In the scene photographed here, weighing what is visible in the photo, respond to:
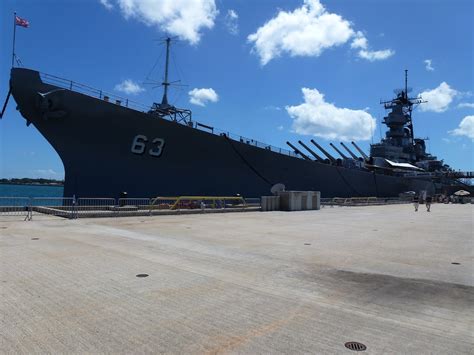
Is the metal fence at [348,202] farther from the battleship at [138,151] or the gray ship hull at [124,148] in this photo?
the gray ship hull at [124,148]

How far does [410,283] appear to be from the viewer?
5.08 m

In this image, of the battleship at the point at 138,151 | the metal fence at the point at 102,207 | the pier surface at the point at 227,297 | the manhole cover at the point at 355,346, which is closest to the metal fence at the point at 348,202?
the battleship at the point at 138,151

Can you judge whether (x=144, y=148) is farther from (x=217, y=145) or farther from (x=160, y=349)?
(x=160, y=349)

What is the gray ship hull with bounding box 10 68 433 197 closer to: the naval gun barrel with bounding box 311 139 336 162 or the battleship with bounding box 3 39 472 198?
the battleship with bounding box 3 39 472 198

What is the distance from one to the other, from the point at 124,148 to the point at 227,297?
45.8 feet

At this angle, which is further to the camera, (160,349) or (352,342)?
(352,342)

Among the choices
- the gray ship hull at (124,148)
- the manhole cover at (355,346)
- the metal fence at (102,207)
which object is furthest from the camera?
the gray ship hull at (124,148)

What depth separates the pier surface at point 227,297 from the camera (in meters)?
2.96

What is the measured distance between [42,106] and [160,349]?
15.0 m

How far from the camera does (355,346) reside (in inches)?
115

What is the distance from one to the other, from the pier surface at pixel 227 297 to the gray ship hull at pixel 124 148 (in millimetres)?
8652

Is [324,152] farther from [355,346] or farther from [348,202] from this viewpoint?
[355,346]

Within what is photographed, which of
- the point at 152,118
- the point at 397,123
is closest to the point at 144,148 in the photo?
the point at 152,118

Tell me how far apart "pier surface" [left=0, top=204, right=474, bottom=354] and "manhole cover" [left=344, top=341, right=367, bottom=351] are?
0.05 m
